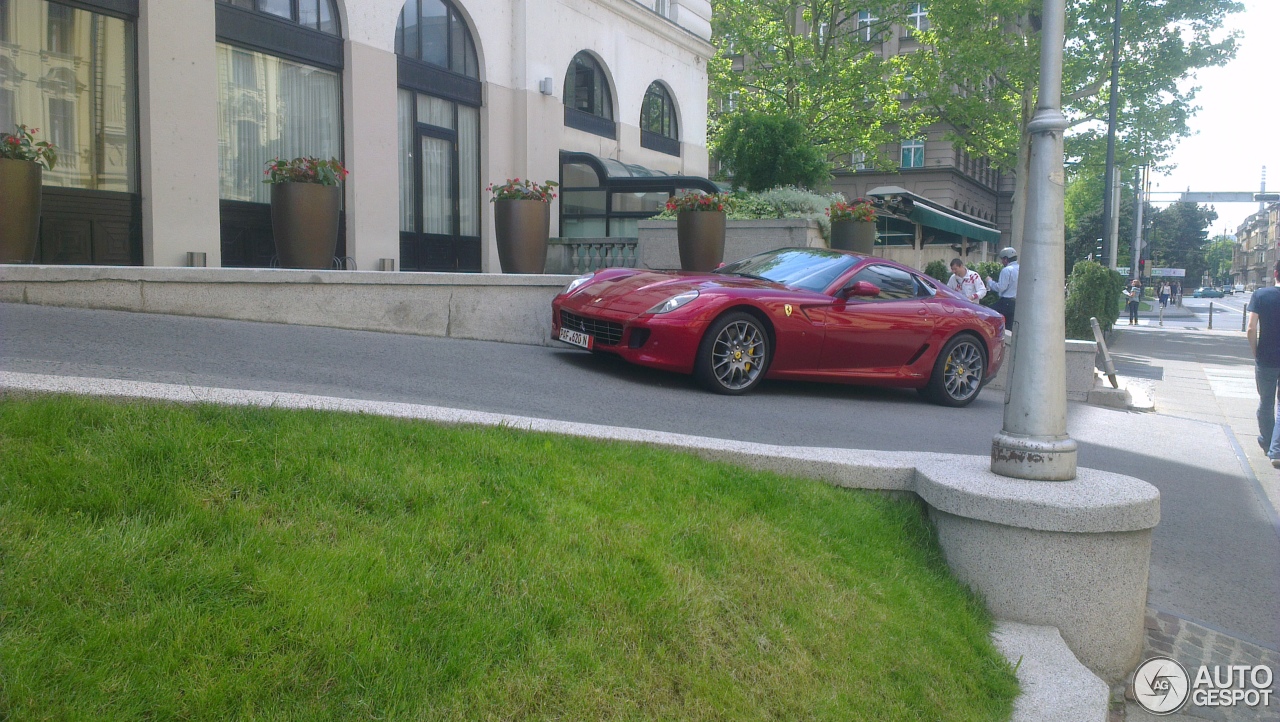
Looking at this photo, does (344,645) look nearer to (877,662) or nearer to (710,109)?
(877,662)

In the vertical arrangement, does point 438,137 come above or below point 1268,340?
above

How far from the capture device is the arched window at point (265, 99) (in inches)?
496

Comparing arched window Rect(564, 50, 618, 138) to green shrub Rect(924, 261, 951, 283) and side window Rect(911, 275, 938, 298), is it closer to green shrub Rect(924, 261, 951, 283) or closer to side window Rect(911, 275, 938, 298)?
green shrub Rect(924, 261, 951, 283)

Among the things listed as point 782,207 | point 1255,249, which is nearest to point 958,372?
point 782,207

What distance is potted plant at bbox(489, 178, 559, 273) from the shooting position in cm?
1298

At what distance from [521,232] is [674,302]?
5.24m

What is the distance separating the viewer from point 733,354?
28.1 ft

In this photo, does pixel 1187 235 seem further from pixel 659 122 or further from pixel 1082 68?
pixel 659 122

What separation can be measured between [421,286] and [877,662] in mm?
7298

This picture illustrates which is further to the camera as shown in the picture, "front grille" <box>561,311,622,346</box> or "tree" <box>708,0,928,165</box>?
"tree" <box>708,0,928,165</box>

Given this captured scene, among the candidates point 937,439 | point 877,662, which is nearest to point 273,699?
point 877,662

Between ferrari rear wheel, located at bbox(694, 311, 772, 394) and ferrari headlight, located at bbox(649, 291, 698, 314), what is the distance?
12.9 inches

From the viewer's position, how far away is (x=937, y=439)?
8164 mm

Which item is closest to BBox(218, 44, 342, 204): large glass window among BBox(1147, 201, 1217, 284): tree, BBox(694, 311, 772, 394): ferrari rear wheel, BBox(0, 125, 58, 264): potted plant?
BBox(0, 125, 58, 264): potted plant
